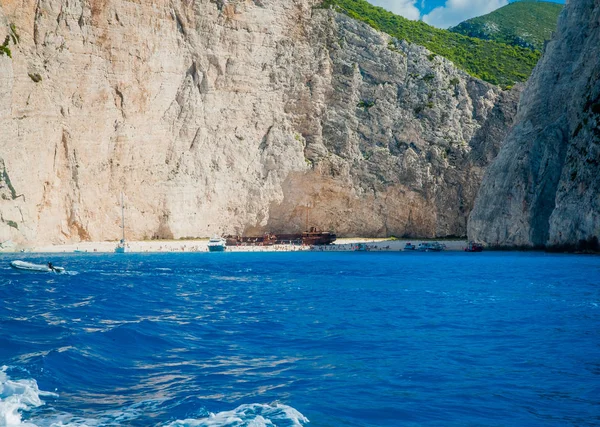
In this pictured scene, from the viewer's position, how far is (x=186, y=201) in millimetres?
80375

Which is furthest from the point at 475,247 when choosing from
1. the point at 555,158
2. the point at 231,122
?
the point at 231,122

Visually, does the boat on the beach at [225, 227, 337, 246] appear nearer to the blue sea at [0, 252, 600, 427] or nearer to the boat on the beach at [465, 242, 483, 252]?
the boat on the beach at [465, 242, 483, 252]

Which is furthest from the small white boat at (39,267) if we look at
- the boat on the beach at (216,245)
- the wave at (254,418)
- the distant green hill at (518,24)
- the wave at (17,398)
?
the distant green hill at (518,24)

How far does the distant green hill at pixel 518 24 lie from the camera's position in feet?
449

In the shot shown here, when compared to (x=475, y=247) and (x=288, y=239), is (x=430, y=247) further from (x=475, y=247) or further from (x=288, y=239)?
(x=288, y=239)

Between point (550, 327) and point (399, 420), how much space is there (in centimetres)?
1029

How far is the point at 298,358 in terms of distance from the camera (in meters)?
13.2

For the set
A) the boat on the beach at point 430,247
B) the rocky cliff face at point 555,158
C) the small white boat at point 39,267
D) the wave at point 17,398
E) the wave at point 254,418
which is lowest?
the small white boat at point 39,267

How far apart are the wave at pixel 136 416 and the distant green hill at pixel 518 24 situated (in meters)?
136

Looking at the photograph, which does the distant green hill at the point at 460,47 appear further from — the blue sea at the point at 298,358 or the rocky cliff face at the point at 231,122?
the blue sea at the point at 298,358

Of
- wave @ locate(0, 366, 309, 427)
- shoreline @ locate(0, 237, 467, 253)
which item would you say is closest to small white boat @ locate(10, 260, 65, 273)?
shoreline @ locate(0, 237, 467, 253)

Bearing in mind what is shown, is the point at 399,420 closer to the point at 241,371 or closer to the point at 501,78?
the point at 241,371

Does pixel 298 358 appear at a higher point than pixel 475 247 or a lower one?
lower

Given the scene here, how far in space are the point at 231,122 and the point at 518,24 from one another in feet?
304
